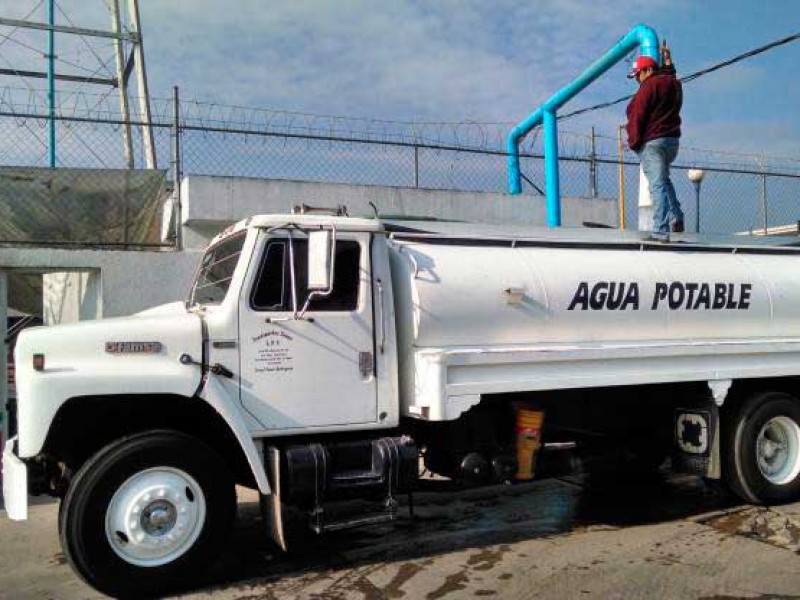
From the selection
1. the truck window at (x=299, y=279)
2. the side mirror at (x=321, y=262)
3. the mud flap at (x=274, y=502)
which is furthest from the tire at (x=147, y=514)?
the side mirror at (x=321, y=262)

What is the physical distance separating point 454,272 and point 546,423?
5.41 feet

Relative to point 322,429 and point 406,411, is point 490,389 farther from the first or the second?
point 322,429

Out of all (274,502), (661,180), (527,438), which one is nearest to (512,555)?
(527,438)

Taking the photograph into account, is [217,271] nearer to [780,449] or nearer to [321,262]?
[321,262]

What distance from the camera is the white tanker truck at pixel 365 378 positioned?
16.0 feet

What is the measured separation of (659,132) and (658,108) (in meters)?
0.25

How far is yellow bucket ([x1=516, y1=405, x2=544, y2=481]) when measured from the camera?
6.11 metres

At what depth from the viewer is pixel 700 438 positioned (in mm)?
6879

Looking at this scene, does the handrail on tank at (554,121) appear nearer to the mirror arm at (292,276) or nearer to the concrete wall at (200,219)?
the concrete wall at (200,219)

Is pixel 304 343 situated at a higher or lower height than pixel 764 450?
higher

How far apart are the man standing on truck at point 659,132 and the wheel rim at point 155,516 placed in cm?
507

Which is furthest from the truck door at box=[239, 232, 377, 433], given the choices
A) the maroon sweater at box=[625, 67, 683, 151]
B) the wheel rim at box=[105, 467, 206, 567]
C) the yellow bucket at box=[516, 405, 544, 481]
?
the maroon sweater at box=[625, 67, 683, 151]

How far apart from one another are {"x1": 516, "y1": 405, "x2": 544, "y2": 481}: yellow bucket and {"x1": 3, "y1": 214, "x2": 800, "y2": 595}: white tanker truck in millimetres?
49

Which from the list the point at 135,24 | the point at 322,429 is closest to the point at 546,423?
the point at 322,429
